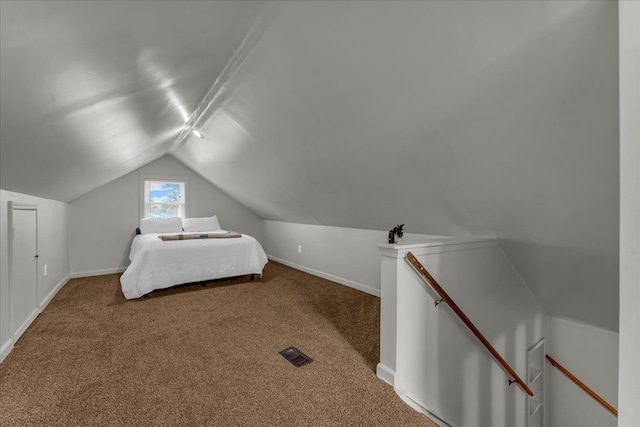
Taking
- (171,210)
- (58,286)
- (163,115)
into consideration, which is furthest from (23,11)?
(171,210)

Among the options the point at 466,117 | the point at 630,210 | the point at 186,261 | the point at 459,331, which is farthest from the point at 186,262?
the point at 630,210

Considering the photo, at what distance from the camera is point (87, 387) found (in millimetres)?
1880

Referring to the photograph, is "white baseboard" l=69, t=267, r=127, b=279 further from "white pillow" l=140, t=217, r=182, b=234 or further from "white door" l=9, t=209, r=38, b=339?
"white door" l=9, t=209, r=38, b=339

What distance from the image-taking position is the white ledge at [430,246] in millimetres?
2004

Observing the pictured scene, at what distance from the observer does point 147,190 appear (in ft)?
18.4

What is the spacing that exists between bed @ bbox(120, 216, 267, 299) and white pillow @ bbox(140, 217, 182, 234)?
0.89 feet

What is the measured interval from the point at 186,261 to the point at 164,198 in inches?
92.1

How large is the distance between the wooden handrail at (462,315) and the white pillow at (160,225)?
183 inches

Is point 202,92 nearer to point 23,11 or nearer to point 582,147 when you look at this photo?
point 23,11

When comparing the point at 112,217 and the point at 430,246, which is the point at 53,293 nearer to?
the point at 112,217

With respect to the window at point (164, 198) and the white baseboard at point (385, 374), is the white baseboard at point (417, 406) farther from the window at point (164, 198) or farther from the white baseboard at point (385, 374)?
the window at point (164, 198)

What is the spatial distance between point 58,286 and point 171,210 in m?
2.19

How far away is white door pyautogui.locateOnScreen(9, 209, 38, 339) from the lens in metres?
2.41

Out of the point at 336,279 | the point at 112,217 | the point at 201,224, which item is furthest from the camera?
the point at 201,224
